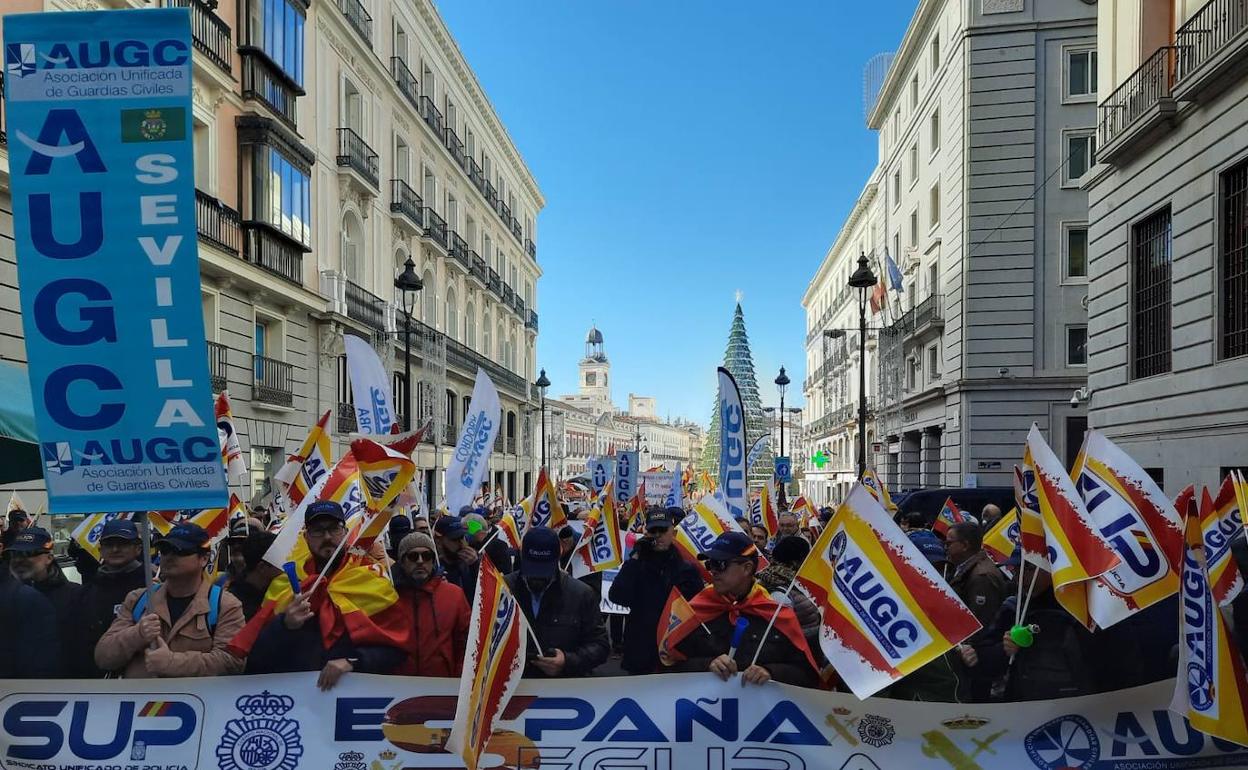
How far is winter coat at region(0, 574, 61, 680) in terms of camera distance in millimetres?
4945

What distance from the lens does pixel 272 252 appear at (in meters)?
21.3

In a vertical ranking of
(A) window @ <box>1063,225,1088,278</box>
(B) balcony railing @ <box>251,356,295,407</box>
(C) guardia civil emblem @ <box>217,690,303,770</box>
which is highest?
(A) window @ <box>1063,225,1088,278</box>

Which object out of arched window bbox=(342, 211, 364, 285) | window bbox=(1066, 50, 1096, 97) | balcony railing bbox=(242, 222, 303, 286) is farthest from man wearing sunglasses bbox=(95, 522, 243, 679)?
window bbox=(1066, 50, 1096, 97)

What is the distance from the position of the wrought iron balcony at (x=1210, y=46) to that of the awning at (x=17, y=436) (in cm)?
1385

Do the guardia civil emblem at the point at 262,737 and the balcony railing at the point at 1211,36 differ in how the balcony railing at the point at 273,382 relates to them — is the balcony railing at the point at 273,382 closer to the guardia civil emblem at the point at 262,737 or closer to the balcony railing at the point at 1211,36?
the guardia civil emblem at the point at 262,737

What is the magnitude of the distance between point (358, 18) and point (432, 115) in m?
7.84

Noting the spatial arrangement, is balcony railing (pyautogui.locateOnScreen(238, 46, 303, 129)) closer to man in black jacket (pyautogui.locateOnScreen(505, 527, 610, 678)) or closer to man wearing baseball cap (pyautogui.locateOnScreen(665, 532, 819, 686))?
man in black jacket (pyautogui.locateOnScreen(505, 527, 610, 678))

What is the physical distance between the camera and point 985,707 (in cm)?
453

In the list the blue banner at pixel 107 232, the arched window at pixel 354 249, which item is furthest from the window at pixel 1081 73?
the blue banner at pixel 107 232

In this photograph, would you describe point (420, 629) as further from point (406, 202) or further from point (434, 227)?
point (434, 227)

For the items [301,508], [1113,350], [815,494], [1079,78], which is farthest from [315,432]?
[815,494]

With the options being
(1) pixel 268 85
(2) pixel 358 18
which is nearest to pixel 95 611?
(1) pixel 268 85

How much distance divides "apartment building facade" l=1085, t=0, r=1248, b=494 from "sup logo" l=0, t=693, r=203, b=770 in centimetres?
1248

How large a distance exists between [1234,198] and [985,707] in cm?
1147
